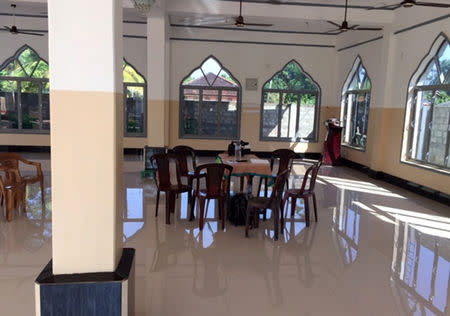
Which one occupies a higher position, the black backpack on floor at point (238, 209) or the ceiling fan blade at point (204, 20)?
the ceiling fan blade at point (204, 20)

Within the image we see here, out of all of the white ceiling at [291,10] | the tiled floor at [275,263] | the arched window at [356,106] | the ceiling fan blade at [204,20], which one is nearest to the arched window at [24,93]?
the white ceiling at [291,10]

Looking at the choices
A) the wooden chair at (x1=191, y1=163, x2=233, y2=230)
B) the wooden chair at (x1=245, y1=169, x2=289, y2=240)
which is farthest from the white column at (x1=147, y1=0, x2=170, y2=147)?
the wooden chair at (x1=245, y1=169, x2=289, y2=240)

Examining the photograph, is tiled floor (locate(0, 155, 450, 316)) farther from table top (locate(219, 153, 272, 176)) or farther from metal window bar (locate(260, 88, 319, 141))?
metal window bar (locate(260, 88, 319, 141))

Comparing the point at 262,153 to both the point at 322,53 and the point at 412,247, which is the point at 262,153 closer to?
the point at 322,53

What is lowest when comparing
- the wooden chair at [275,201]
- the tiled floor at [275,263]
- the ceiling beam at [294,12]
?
the tiled floor at [275,263]

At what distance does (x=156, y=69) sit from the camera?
7.44m

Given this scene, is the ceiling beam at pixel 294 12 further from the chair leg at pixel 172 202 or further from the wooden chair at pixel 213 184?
the wooden chair at pixel 213 184

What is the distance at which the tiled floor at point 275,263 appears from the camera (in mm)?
2902

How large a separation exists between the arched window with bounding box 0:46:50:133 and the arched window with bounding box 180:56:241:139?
3.92 m

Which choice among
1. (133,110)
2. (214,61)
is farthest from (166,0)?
(133,110)

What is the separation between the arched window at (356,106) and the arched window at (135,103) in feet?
18.8

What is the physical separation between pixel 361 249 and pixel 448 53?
4.31m

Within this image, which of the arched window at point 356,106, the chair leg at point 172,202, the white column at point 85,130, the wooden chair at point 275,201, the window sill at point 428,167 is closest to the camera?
the white column at point 85,130

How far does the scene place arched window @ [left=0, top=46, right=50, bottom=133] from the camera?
10.3 meters
